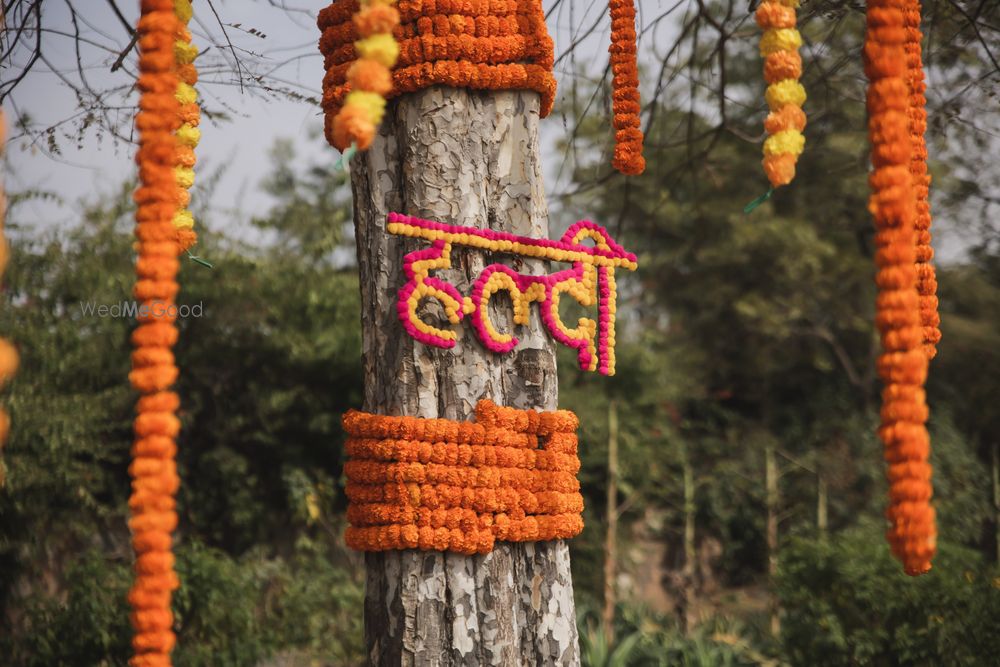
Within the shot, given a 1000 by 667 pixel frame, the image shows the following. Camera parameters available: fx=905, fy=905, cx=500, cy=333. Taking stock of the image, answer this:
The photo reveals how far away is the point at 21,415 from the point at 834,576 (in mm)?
4425

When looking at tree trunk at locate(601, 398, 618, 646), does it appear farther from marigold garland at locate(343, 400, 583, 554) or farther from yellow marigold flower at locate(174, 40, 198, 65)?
yellow marigold flower at locate(174, 40, 198, 65)

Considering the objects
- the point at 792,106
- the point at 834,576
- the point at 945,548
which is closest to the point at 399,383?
the point at 792,106

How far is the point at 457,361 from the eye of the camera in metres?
1.98

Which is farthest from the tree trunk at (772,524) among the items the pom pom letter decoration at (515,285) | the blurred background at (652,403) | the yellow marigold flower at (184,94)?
the yellow marigold flower at (184,94)

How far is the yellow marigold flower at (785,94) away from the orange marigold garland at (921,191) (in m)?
0.42

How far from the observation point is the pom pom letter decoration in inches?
76.0

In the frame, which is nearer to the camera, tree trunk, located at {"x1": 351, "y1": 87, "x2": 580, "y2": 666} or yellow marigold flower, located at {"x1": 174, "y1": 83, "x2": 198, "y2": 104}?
tree trunk, located at {"x1": 351, "y1": 87, "x2": 580, "y2": 666}

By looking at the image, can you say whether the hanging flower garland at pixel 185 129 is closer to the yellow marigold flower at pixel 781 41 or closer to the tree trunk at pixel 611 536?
the yellow marigold flower at pixel 781 41

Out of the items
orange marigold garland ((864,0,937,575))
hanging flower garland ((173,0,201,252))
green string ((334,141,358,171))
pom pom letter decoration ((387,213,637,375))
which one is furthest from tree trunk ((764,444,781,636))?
green string ((334,141,358,171))

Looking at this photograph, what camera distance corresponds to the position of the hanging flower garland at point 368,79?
61.2 inches

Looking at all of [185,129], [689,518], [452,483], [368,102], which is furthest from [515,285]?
[689,518]

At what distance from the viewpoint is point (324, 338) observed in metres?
6.36

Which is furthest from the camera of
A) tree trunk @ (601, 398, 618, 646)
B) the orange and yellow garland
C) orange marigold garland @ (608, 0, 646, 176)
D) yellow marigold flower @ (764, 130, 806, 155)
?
tree trunk @ (601, 398, 618, 646)

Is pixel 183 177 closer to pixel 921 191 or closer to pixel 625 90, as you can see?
pixel 625 90
